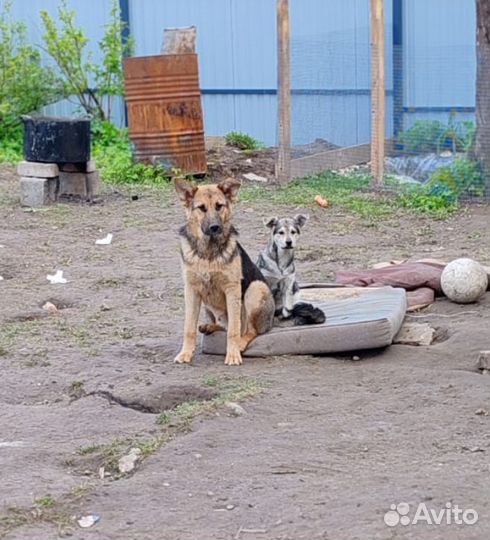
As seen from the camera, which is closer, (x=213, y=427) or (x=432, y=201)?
(x=213, y=427)

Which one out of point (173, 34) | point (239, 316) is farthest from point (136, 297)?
point (173, 34)

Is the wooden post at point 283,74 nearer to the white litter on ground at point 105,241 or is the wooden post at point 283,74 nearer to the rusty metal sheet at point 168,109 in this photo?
the rusty metal sheet at point 168,109

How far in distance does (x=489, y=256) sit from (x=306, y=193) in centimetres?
377

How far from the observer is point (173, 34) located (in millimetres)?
15219

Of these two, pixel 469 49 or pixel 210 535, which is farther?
pixel 469 49

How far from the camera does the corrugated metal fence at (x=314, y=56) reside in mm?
14102

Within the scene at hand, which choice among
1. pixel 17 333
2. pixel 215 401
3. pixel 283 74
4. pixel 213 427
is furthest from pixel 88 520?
pixel 283 74

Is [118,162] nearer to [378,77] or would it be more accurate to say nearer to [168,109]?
[168,109]

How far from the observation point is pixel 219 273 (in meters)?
6.84

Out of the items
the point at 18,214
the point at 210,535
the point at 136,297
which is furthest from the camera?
the point at 18,214

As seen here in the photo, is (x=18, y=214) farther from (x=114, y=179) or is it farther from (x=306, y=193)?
(x=306, y=193)

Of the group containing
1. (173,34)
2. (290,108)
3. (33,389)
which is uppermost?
(173,34)

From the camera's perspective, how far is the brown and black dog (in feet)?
22.3

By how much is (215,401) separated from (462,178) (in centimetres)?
731
